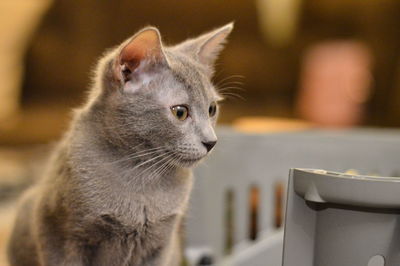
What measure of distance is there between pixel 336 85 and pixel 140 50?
7.34ft

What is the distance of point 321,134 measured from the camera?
5.08 feet

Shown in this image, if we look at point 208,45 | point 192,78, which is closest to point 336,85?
point 208,45

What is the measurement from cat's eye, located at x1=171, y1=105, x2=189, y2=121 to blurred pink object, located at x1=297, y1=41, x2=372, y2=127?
205cm

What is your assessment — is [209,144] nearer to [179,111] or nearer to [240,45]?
[179,111]

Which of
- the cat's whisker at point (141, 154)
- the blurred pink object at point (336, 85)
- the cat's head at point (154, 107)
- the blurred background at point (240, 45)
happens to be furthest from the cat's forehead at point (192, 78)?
the blurred background at point (240, 45)

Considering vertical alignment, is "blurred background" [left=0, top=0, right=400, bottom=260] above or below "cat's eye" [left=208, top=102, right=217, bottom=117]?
above

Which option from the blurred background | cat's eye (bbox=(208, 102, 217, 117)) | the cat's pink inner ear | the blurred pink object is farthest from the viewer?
the blurred background

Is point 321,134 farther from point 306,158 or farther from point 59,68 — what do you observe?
point 59,68

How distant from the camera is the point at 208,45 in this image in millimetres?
1002

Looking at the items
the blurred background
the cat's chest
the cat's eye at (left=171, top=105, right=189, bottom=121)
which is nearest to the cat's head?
the cat's eye at (left=171, top=105, right=189, bottom=121)

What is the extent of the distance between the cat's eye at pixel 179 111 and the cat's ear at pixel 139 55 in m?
0.07

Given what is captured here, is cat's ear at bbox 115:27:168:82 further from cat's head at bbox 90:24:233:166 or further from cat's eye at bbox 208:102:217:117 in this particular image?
cat's eye at bbox 208:102:217:117

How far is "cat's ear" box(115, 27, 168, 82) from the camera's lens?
2.69 feet

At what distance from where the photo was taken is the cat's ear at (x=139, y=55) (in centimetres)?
82
